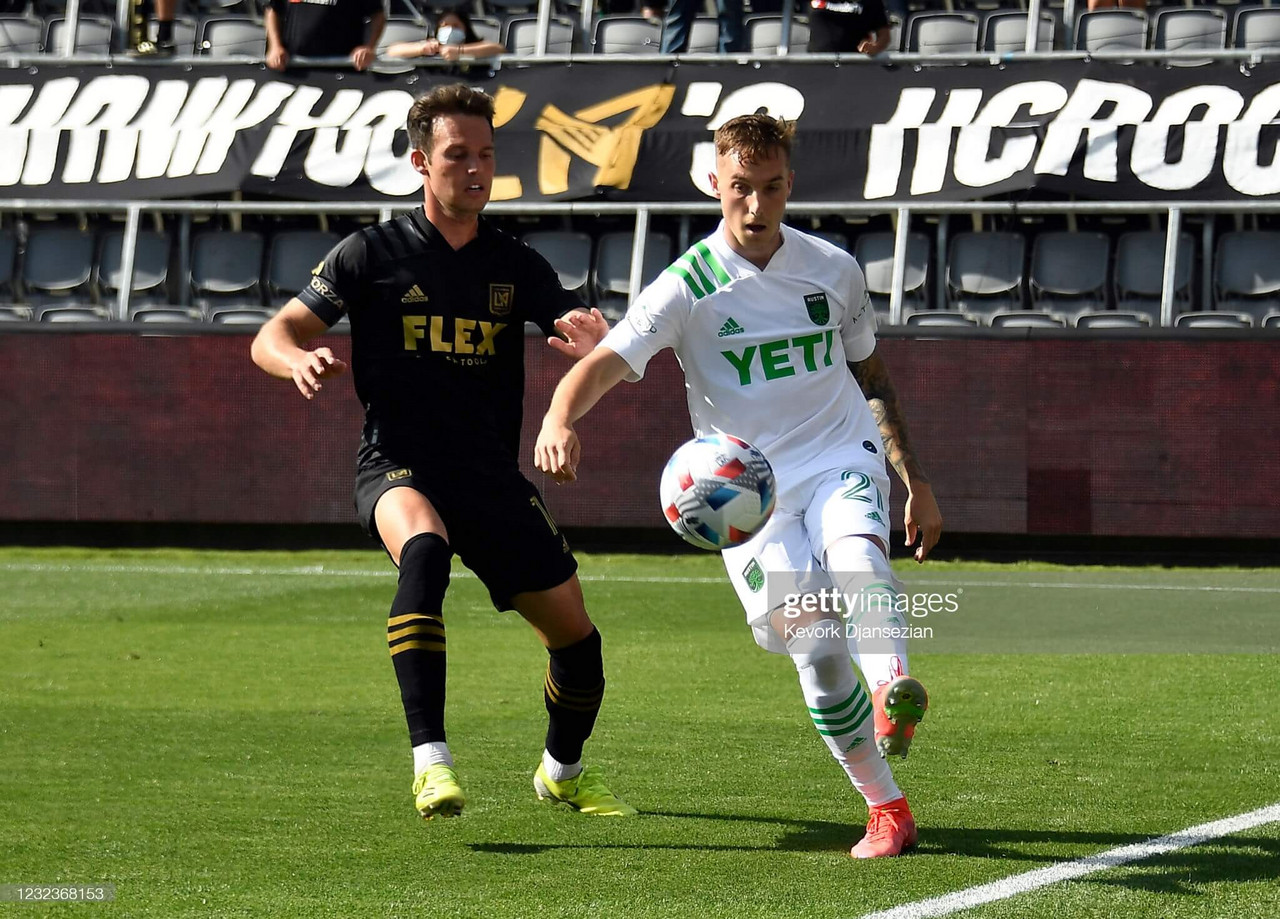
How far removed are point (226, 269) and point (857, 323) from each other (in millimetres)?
12935

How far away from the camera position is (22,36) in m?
19.4

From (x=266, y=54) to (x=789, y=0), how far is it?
5.27 metres

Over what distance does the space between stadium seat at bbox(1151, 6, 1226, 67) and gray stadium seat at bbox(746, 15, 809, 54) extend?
3300mm

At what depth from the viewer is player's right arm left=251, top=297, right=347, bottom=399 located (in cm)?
545

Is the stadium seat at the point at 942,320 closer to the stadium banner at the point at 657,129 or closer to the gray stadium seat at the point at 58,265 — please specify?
the stadium banner at the point at 657,129

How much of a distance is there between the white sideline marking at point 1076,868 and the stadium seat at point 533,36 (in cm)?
1329

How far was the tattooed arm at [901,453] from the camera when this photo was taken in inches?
226

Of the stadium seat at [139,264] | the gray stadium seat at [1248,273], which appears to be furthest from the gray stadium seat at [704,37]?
the stadium seat at [139,264]

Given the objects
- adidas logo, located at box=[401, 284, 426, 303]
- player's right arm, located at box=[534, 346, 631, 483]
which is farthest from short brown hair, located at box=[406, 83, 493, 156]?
player's right arm, located at box=[534, 346, 631, 483]

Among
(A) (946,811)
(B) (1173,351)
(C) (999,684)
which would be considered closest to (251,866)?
Answer: (A) (946,811)

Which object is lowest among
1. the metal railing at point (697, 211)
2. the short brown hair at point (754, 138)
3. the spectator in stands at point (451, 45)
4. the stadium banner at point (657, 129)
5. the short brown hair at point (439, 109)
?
the short brown hair at point (754, 138)

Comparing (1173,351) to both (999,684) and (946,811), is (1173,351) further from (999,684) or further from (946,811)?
(946,811)

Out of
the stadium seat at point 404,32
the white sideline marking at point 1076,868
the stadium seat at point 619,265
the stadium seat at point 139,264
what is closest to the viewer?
the white sideline marking at point 1076,868

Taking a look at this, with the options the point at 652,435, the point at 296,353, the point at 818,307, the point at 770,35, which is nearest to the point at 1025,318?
the point at 652,435
